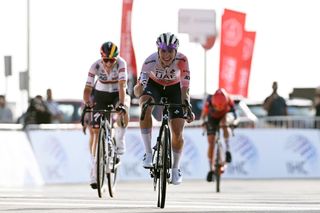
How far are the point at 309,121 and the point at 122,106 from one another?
15.1 meters

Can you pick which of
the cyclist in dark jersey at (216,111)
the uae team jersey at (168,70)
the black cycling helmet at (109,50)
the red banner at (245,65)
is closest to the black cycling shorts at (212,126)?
the cyclist in dark jersey at (216,111)

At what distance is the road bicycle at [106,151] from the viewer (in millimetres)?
17828

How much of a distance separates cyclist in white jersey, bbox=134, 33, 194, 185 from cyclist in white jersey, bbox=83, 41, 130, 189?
78.6 inches

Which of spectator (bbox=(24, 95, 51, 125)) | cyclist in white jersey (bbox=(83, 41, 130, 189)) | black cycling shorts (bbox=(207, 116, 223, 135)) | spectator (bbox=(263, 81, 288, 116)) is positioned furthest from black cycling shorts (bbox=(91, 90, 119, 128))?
spectator (bbox=(263, 81, 288, 116))

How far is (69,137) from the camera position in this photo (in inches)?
1091

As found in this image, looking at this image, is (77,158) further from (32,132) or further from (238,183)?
(238,183)

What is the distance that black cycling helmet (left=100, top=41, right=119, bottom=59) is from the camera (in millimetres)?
17948

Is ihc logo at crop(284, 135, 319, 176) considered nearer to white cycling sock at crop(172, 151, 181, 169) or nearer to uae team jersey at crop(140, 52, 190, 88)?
white cycling sock at crop(172, 151, 181, 169)

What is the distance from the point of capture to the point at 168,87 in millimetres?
15969

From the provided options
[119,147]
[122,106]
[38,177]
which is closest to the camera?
[122,106]

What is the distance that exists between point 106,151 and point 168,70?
2738mm

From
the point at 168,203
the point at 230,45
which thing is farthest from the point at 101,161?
the point at 230,45

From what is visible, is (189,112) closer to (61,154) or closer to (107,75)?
(107,75)

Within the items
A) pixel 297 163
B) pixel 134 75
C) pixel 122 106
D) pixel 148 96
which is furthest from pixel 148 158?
pixel 134 75
